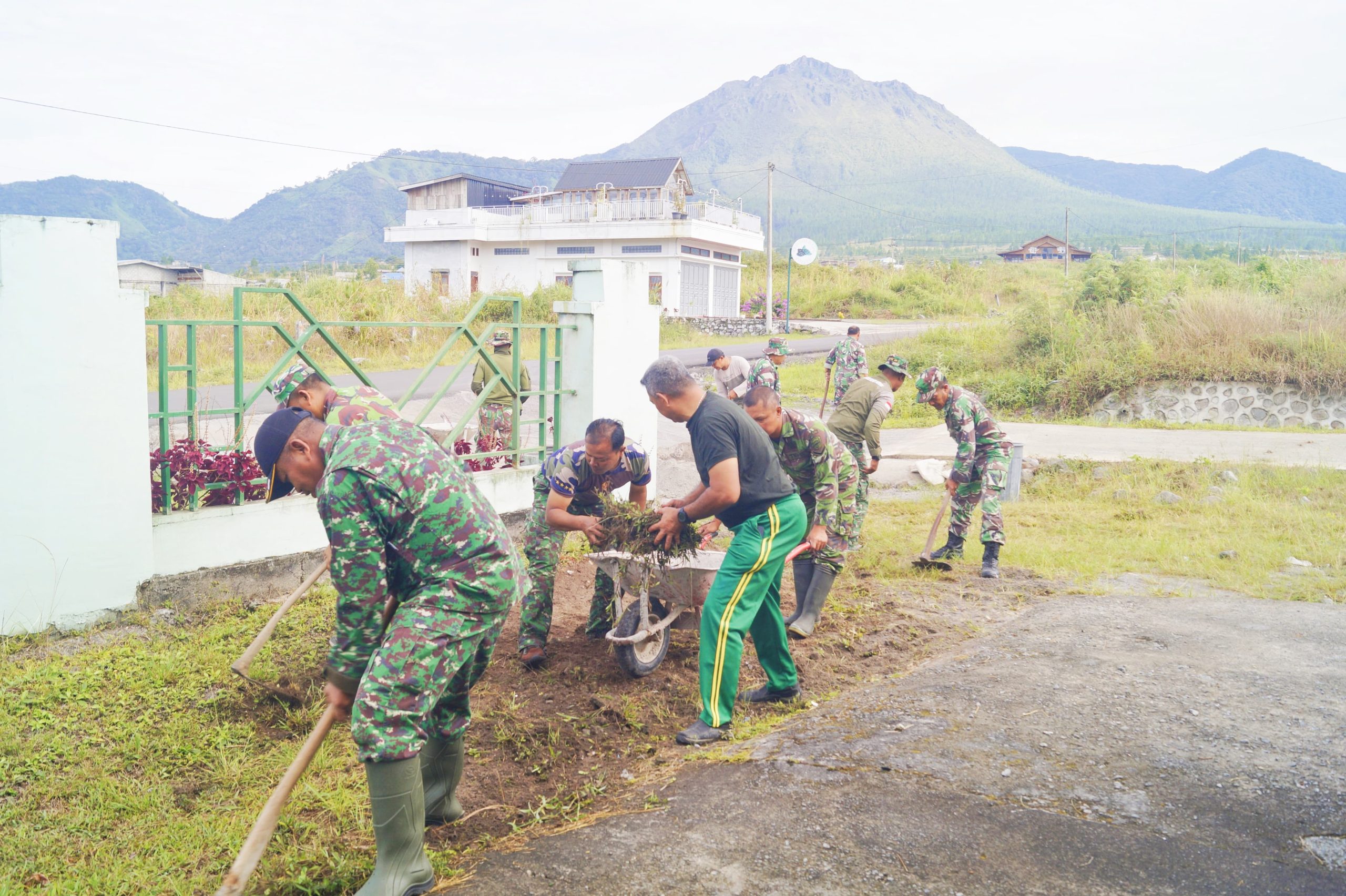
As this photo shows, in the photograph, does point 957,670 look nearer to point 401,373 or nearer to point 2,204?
point 401,373

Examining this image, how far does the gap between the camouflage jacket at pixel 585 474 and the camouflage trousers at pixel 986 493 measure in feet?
11.7

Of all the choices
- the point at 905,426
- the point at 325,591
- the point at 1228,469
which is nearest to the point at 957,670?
the point at 325,591

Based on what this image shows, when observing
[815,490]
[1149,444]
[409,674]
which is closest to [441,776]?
[409,674]

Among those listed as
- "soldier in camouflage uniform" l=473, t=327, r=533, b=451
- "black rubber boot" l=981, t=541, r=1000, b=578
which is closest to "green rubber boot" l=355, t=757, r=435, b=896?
"soldier in camouflage uniform" l=473, t=327, r=533, b=451

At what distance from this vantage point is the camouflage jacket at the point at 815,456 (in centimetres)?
581

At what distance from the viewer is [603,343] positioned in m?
7.92

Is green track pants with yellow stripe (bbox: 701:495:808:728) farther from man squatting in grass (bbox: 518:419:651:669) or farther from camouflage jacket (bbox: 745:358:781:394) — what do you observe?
camouflage jacket (bbox: 745:358:781:394)

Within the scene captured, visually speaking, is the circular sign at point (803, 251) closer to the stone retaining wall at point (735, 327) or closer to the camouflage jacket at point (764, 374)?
the stone retaining wall at point (735, 327)

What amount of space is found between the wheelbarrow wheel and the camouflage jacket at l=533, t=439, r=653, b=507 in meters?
0.64

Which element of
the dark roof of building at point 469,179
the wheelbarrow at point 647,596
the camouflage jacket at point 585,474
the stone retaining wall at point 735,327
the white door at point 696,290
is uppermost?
the dark roof of building at point 469,179

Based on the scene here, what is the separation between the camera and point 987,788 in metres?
3.80

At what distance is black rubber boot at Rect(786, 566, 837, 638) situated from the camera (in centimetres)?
602

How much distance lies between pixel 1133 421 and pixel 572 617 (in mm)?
13472

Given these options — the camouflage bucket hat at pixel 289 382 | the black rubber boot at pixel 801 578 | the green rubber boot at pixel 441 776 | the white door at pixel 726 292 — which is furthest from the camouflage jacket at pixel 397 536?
the white door at pixel 726 292
